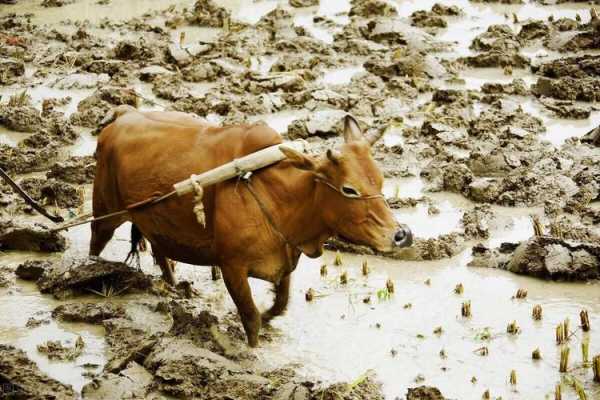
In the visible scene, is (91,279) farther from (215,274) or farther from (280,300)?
(280,300)

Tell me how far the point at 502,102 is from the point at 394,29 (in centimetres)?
350

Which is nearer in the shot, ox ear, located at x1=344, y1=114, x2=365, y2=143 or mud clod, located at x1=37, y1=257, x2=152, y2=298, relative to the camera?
ox ear, located at x1=344, y1=114, x2=365, y2=143

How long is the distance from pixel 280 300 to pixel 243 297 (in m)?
0.65

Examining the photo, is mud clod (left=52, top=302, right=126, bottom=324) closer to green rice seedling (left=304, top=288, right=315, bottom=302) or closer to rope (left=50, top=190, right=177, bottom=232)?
rope (left=50, top=190, right=177, bottom=232)

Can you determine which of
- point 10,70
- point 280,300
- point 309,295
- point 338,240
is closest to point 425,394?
point 280,300

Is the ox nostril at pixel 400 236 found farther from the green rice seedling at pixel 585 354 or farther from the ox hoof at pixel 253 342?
the green rice seedling at pixel 585 354

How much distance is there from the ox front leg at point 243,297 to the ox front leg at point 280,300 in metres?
Result: 0.43

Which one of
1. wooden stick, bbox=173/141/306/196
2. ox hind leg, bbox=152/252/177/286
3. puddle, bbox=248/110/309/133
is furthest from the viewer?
puddle, bbox=248/110/309/133

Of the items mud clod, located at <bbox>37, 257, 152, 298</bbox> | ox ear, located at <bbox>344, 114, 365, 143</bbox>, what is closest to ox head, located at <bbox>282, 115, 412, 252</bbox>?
ox ear, located at <bbox>344, 114, 365, 143</bbox>

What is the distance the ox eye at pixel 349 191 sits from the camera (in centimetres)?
516

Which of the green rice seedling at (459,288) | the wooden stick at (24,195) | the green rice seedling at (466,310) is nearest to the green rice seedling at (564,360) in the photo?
the green rice seedling at (466,310)

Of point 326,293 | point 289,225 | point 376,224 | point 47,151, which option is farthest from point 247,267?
point 47,151

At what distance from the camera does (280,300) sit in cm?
626

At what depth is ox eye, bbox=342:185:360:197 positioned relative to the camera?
5160 mm
